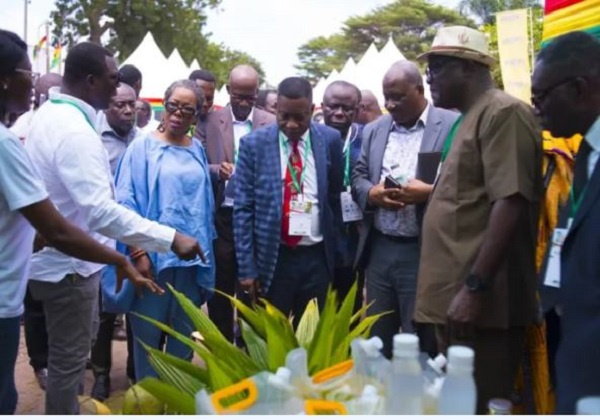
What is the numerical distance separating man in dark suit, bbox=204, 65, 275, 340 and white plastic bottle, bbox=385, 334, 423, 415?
2.93 meters

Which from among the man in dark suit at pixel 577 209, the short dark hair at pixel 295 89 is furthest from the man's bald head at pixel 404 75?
the man in dark suit at pixel 577 209

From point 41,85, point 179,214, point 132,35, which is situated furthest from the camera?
point 132,35

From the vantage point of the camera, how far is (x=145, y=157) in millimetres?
3293

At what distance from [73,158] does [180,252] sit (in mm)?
565

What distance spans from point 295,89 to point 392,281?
3.59ft

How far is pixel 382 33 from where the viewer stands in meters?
49.5

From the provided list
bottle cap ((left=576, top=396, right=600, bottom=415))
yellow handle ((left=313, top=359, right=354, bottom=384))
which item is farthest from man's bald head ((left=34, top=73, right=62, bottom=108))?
bottle cap ((left=576, top=396, right=600, bottom=415))

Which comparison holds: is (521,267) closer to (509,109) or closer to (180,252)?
(509,109)

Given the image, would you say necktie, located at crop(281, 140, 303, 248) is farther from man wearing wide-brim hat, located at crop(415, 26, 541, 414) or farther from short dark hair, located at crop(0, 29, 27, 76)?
short dark hair, located at crop(0, 29, 27, 76)

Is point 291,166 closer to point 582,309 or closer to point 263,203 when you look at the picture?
point 263,203

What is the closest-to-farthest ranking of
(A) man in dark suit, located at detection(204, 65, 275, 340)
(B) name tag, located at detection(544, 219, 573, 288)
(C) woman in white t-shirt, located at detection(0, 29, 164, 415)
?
(B) name tag, located at detection(544, 219, 573, 288)
(C) woman in white t-shirt, located at detection(0, 29, 164, 415)
(A) man in dark suit, located at detection(204, 65, 275, 340)

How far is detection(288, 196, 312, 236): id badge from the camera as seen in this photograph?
11.3 feet

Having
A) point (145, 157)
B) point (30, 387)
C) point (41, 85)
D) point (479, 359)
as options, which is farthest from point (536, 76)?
point (41, 85)

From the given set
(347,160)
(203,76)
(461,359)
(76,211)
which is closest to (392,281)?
(347,160)
